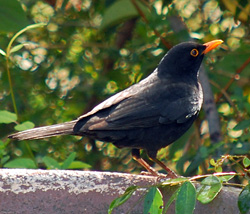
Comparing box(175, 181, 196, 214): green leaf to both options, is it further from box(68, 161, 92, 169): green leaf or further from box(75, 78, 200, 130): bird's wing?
box(75, 78, 200, 130): bird's wing

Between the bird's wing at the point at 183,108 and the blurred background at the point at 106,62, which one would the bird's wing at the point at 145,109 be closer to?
the bird's wing at the point at 183,108

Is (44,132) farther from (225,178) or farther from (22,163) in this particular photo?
(225,178)

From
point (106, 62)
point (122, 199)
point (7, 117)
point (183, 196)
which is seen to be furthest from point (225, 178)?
point (106, 62)

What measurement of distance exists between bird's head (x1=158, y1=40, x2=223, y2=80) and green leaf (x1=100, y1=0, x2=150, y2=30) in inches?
23.1

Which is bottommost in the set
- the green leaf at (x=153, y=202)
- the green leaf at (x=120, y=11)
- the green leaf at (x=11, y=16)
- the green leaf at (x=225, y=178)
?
the green leaf at (x=225, y=178)

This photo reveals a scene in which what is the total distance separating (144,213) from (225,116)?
10.1ft

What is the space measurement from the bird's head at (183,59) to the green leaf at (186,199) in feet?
7.58

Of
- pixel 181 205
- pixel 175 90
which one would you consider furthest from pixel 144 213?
pixel 175 90

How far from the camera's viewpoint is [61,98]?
19.4ft

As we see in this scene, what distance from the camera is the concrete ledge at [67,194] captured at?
2.75 metres

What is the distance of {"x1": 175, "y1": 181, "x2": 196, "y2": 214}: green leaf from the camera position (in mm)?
2527

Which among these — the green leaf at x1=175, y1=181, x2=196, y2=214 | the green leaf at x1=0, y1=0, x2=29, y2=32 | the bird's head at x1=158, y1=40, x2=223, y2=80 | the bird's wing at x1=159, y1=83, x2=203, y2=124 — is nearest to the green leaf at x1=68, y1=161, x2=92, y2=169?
the bird's wing at x1=159, y1=83, x2=203, y2=124

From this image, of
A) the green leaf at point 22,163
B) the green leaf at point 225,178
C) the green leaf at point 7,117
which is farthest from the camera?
the green leaf at point 7,117

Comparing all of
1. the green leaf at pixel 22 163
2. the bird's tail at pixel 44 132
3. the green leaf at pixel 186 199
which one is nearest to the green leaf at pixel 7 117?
the bird's tail at pixel 44 132
